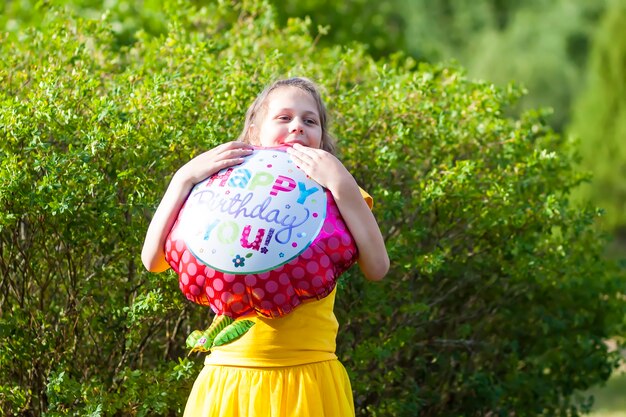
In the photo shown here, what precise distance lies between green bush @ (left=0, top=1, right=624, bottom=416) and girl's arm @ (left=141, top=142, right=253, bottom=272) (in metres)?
0.58

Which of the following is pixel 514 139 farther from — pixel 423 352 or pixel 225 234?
pixel 225 234

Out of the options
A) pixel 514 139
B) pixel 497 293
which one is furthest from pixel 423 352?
pixel 514 139

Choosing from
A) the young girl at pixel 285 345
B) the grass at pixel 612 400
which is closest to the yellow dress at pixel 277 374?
the young girl at pixel 285 345

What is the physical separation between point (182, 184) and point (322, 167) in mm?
432

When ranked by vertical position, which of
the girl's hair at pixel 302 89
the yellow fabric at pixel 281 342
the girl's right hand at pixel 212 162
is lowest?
the yellow fabric at pixel 281 342

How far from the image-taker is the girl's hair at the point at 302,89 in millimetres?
3687

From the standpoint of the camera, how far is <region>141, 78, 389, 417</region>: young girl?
3.29 meters

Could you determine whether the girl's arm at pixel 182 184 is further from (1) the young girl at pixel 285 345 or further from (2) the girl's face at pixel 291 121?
(2) the girl's face at pixel 291 121

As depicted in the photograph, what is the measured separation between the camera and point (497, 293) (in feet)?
18.3

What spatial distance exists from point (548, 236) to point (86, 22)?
2.43 metres

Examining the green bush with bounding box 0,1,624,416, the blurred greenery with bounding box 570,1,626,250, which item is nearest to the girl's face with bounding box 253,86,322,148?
the green bush with bounding box 0,1,624,416

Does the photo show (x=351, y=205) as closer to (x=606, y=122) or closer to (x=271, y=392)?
(x=271, y=392)

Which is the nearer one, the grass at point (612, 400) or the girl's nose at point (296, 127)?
the girl's nose at point (296, 127)

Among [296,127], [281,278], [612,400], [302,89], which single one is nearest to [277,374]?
[281,278]
